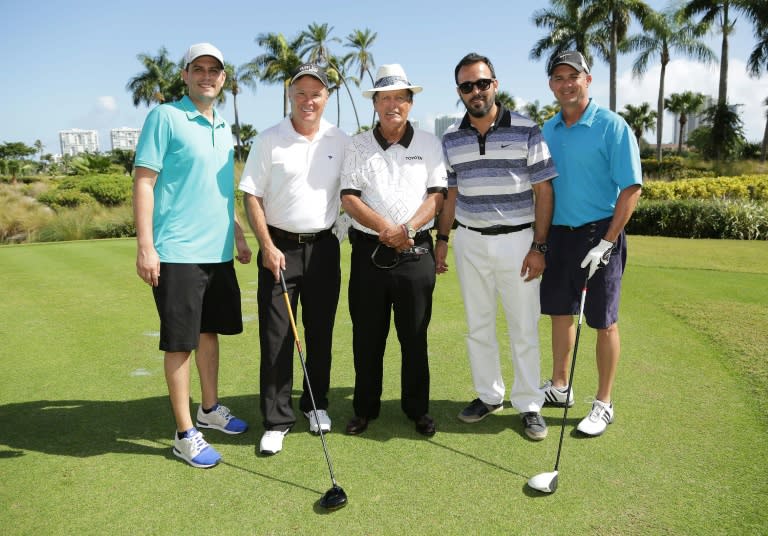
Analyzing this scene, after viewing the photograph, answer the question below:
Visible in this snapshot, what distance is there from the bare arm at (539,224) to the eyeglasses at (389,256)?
70cm

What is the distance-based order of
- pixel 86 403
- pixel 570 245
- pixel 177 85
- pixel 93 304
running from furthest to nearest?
pixel 177 85
pixel 93 304
pixel 86 403
pixel 570 245

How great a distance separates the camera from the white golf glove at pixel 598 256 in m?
3.57

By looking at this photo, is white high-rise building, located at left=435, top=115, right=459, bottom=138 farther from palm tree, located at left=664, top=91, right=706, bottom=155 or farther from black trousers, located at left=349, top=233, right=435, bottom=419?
palm tree, located at left=664, top=91, right=706, bottom=155

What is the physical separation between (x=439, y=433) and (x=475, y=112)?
2.01m

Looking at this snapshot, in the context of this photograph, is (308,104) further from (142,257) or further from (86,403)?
(86,403)

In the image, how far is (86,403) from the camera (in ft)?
13.8

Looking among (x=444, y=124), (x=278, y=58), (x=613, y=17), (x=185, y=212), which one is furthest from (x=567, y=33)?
(x=444, y=124)

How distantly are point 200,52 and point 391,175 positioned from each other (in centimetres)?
132

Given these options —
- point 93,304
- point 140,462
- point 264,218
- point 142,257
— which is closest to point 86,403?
point 140,462

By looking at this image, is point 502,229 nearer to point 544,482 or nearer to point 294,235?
point 294,235

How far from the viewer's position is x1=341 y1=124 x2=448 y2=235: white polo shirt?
11.8ft

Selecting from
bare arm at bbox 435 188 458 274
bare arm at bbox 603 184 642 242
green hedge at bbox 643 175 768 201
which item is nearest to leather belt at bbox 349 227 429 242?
bare arm at bbox 435 188 458 274

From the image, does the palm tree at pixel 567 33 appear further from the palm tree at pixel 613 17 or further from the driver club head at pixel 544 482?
the driver club head at pixel 544 482

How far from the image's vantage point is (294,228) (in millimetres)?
3666
